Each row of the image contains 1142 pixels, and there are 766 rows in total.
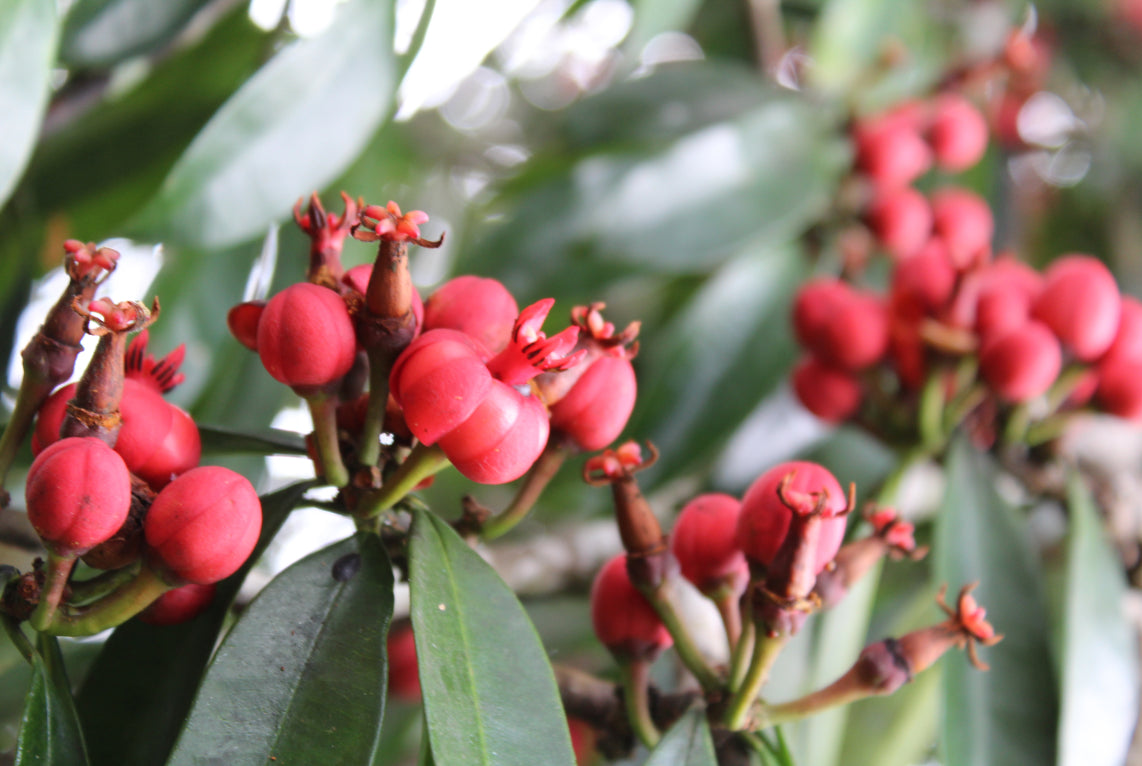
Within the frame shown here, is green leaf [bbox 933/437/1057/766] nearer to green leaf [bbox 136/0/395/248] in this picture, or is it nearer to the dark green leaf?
the dark green leaf

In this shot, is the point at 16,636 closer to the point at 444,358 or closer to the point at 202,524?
the point at 202,524

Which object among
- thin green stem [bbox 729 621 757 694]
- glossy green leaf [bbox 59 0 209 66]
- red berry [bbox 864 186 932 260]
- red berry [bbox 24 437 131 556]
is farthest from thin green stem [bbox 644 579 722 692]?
red berry [bbox 864 186 932 260]

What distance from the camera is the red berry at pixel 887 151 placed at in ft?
4.97

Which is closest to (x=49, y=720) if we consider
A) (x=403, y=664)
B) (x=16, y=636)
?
(x=16, y=636)

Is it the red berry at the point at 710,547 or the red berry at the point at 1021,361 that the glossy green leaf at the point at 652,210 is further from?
the red berry at the point at 710,547

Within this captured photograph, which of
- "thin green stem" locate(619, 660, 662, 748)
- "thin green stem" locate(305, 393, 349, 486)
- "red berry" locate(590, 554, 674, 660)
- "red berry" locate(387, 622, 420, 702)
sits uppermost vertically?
"thin green stem" locate(305, 393, 349, 486)

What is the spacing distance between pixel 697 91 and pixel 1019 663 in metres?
1.02

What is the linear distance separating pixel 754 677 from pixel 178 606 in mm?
384

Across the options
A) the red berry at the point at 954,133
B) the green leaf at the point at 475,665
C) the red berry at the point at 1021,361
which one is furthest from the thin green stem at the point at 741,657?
the red berry at the point at 954,133

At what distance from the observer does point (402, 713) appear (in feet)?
4.55

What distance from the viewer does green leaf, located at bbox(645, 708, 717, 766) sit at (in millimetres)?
608

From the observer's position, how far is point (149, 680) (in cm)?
61

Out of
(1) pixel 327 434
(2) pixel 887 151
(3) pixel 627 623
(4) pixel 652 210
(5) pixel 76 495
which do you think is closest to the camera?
(5) pixel 76 495

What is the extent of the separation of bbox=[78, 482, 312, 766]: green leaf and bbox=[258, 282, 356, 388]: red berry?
11 centimetres
